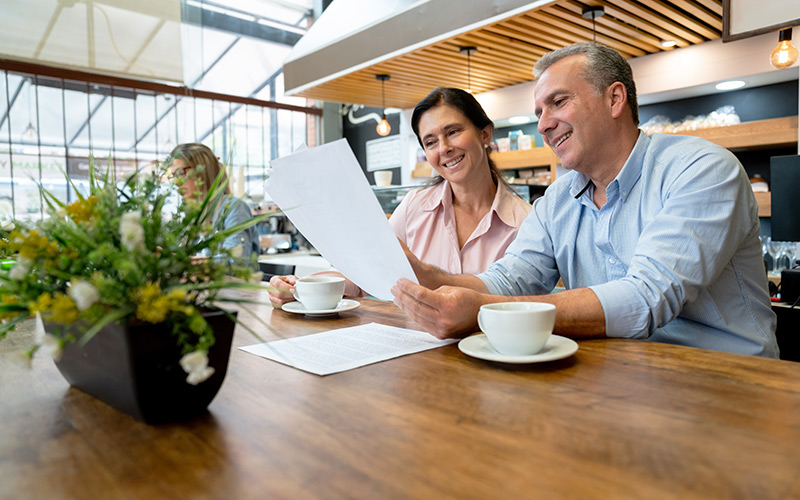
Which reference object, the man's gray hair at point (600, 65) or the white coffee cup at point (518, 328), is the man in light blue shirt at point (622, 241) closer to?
the man's gray hair at point (600, 65)

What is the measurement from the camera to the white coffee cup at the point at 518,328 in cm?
81

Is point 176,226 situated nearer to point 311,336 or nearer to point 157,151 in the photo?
point 311,336

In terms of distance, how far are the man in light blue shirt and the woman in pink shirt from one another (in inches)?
15.0

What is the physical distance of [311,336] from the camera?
109 centimetres

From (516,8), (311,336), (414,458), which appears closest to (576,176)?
(311,336)

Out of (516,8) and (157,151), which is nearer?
(516,8)

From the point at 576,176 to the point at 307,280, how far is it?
0.75 metres

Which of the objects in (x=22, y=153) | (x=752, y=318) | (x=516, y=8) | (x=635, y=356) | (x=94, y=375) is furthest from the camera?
(x=22, y=153)

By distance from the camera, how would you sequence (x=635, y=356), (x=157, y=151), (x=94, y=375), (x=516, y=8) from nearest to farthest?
(x=94, y=375) → (x=635, y=356) → (x=516, y=8) → (x=157, y=151)

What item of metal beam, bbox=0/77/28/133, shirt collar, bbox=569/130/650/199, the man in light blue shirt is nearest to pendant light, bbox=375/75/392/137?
metal beam, bbox=0/77/28/133

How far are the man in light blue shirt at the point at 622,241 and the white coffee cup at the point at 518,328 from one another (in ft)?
0.48

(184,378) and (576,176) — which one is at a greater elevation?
(576,176)

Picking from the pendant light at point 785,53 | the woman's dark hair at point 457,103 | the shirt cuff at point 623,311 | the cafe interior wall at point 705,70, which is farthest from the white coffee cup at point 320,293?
the cafe interior wall at point 705,70

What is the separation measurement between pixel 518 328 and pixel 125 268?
20.7 inches
